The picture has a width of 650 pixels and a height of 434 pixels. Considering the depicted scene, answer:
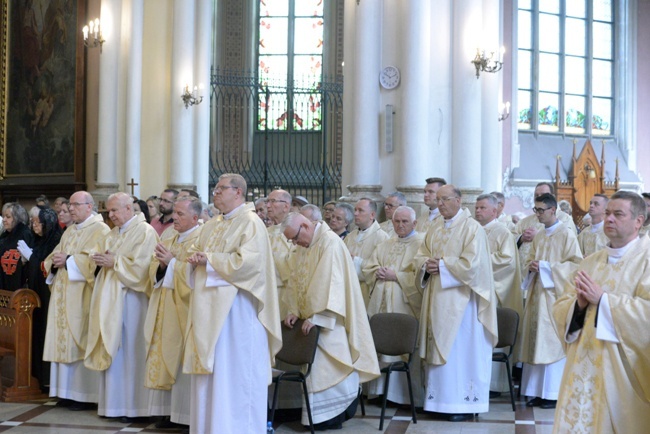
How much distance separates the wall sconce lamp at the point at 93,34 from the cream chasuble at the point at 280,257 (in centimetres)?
741

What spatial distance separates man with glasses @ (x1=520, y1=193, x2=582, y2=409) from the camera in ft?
29.4

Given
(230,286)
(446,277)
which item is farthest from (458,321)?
(230,286)

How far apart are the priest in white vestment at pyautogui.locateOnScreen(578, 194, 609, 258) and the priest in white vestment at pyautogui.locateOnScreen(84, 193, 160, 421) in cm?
431

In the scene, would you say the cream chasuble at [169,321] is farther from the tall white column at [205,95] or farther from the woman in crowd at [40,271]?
the tall white column at [205,95]

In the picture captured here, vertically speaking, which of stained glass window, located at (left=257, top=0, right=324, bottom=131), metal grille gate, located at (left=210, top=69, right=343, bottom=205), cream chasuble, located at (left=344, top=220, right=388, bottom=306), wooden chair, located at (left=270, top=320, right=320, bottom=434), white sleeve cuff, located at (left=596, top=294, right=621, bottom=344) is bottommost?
wooden chair, located at (left=270, top=320, right=320, bottom=434)

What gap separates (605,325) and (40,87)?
15467 millimetres

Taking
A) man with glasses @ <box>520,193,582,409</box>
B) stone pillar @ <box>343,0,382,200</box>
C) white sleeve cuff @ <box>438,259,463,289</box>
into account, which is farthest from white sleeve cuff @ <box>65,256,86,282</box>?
stone pillar @ <box>343,0,382,200</box>

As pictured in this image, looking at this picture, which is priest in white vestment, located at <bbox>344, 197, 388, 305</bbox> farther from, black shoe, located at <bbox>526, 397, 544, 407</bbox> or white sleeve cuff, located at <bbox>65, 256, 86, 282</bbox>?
white sleeve cuff, located at <bbox>65, 256, 86, 282</bbox>

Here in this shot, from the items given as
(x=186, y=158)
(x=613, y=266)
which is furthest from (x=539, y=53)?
(x=613, y=266)

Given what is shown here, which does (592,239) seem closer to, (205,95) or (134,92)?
(205,95)

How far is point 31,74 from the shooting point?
1905cm

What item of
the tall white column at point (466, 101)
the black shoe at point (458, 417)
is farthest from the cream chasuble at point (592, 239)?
the tall white column at point (466, 101)

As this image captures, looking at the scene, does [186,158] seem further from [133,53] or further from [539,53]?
[539,53]

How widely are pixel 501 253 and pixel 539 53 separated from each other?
1476 cm
